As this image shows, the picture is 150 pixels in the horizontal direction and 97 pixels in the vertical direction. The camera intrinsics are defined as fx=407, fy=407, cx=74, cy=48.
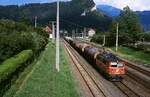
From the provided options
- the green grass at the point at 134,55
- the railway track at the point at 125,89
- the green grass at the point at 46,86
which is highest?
the green grass at the point at 46,86

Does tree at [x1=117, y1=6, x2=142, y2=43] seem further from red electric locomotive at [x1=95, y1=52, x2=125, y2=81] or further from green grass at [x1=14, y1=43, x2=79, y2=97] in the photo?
green grass at [x1=14, y1=43, x2=79, y2=97]

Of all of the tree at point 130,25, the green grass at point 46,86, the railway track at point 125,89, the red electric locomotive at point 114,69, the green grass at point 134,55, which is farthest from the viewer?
the tree at point 130,25

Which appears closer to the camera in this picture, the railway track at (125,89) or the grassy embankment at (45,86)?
the grassy embankment at (45,86)

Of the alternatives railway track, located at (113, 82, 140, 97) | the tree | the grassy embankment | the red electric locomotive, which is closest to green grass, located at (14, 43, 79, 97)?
the grassy embankment

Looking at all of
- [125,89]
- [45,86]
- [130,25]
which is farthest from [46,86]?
[130,25]

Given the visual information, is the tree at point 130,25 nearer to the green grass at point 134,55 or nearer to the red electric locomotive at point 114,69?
the green grass at point 134,55

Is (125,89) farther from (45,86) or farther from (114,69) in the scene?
(45,86)

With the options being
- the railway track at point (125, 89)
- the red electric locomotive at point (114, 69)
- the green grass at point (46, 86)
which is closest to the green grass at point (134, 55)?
the red electric locomotive at point (114, 69)

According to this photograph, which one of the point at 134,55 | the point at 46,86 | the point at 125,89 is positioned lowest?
the point at 134,55

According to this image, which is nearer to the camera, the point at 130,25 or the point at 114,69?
the point at 114,69

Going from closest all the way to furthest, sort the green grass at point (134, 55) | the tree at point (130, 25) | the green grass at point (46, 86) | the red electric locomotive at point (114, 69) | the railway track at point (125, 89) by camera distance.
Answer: the green grass at point (46, 86)
the railway track at point (125, 89)
the red electric locomotive at point (114, 69)
the green grass at point (134, 55)
the tree at point (130, 25)

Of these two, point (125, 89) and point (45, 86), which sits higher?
point (45, 86)

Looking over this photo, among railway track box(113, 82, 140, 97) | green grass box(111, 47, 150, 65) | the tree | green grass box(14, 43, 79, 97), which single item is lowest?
green grass box(111, 47, 150, 65)

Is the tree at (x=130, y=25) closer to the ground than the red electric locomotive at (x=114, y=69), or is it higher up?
higher up
